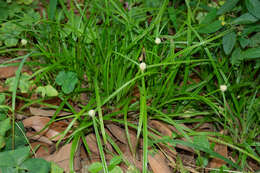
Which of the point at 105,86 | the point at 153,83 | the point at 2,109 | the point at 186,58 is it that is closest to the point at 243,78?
the point at 186,58

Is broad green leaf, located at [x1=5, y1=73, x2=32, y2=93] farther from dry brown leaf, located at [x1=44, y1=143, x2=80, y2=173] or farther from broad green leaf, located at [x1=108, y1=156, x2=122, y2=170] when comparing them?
broad green leaf, located at [x1=108, y1=156, x2=122, y2=170]

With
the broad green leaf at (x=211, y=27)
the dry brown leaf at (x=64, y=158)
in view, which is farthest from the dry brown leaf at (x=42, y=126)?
the broad green leaf at (x=211, y=27)

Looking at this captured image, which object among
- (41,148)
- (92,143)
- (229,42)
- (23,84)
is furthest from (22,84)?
(229,42)

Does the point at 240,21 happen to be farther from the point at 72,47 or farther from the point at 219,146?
the point at 72,47

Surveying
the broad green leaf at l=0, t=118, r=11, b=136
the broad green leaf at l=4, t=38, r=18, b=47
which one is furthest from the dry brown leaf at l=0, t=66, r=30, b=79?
the broad green leaf at l=0, t=118, r=11, b=136

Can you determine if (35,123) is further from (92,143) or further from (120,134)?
(120,134)
